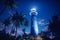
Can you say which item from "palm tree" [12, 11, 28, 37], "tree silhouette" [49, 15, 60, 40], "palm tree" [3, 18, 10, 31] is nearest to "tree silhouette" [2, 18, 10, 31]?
"palm tree" [3, 18, 10, 31]

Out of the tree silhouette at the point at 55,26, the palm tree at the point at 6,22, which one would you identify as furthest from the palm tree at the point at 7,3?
the tree silhouette at the point at 55,26

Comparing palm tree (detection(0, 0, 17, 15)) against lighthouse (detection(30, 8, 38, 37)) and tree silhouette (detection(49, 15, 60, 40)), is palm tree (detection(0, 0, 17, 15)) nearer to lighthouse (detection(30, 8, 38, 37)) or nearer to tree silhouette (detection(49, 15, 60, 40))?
lighthouse (detection(30, 8, 38, 37))

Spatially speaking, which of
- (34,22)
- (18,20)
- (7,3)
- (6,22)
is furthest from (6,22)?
(34,22)

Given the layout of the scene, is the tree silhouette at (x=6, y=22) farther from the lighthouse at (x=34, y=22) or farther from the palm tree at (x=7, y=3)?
the lighthouse at (x=34, y=22)

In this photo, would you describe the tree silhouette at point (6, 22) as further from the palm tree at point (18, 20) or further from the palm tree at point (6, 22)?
the palm tree at point (18, 20)

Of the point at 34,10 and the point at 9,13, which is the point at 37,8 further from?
the point at 9,13

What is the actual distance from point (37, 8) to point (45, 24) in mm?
380

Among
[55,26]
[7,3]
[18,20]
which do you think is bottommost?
[55,26]

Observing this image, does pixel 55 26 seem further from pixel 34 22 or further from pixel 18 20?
pixel 18 20

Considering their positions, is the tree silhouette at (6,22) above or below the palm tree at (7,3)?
below

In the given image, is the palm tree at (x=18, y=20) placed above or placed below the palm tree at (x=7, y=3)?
below

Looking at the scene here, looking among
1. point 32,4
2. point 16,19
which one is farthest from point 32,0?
point 16,19

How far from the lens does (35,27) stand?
3.47 meters

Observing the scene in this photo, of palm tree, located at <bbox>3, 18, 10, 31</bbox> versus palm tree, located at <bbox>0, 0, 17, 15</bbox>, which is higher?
palm tree, located at <bbox>0, 0, 17, 15</bbox>
